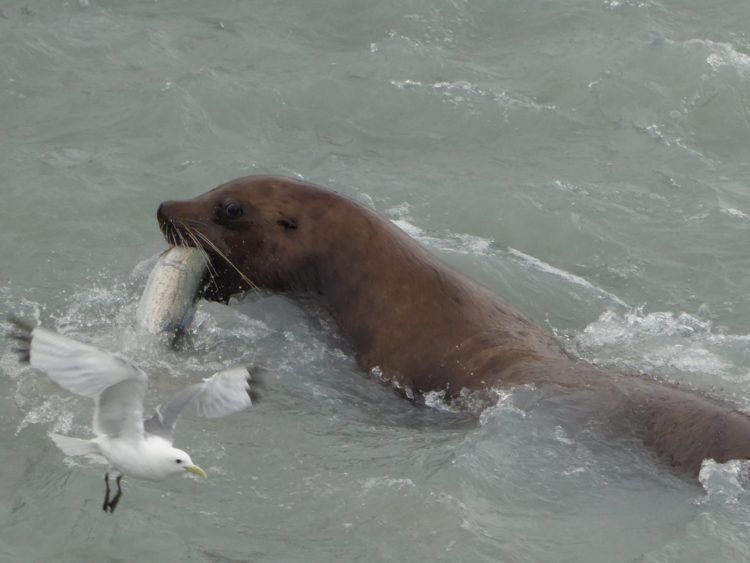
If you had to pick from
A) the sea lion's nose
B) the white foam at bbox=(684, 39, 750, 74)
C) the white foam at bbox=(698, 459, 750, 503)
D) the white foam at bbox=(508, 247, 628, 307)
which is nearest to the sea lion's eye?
the sea lion's nose

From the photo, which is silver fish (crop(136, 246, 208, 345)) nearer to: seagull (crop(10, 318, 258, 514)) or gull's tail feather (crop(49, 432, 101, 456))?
seagull (crop(10, 318, 258, 514))

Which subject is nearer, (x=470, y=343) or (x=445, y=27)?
(x=470, y=343)

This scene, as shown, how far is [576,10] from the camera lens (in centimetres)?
1271

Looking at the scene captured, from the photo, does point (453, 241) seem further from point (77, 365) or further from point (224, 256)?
point (77, 365)

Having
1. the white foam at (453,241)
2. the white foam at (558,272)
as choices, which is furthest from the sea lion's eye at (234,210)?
the white foam at (558,272)

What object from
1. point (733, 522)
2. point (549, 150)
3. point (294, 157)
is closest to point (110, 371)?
point (733, 522)

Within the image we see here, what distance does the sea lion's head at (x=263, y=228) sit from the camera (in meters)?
7.38

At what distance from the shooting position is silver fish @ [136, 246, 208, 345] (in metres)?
7.39

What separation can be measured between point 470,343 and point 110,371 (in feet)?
7.24

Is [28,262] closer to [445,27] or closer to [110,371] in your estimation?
[110,371]

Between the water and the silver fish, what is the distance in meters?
0.14

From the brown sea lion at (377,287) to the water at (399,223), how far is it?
0.16 metres

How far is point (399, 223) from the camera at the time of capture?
9.50 m

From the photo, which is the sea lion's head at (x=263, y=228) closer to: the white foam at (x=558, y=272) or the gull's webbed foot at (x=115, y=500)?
the gull's webbed foot at (x=115, y=500)
